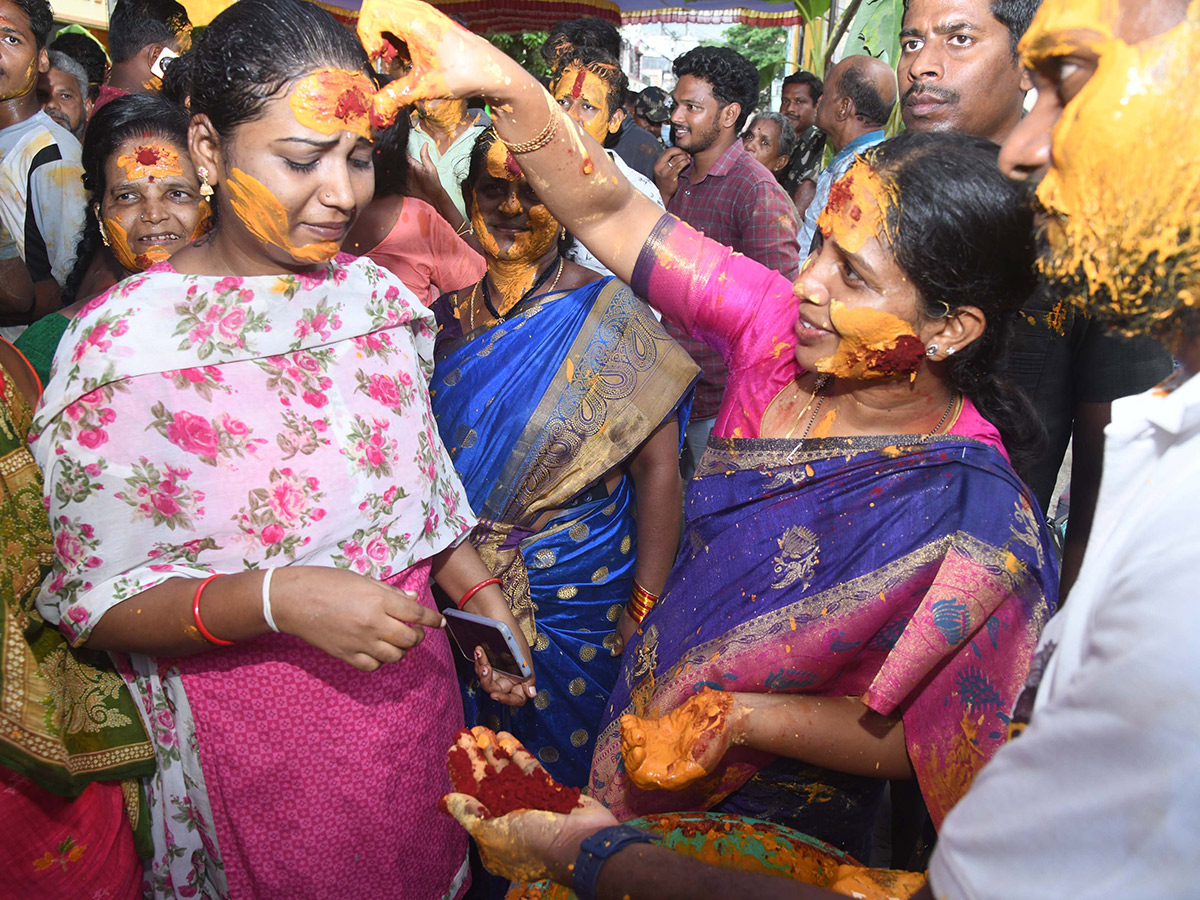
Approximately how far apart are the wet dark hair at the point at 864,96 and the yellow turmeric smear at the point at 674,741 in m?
4.23

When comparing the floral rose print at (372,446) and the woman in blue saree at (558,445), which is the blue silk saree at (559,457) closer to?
the woman in blue saree at (558,445)

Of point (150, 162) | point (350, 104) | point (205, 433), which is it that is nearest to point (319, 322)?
point (205, 433)

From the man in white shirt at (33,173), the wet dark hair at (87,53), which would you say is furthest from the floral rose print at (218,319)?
the wet dark hair at (87,53)

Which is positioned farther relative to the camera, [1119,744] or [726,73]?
[726,73]

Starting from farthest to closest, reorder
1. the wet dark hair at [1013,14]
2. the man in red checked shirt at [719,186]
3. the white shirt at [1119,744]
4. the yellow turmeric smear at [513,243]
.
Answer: the man in red checked shirt at [719,186]
the wet dark hair at [1013,14]
the yellow turmeric smear at [513,243]
the white shirt at [1119,744]

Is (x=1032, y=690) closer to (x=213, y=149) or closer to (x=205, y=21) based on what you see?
(x=213, y=149)

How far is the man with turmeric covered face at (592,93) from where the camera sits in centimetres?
303

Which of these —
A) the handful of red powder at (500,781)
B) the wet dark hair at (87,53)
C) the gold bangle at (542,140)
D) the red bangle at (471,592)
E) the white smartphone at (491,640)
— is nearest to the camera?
the handful of red powder at (500,781)

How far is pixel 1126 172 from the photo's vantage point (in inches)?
32.8

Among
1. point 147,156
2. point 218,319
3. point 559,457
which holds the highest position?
point 147,156

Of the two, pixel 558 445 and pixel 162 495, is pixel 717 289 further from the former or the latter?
pixel 162 495

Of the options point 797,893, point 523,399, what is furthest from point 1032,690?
point 523,399

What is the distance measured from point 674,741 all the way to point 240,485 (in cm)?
98

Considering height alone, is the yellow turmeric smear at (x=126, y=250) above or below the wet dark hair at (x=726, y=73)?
below
